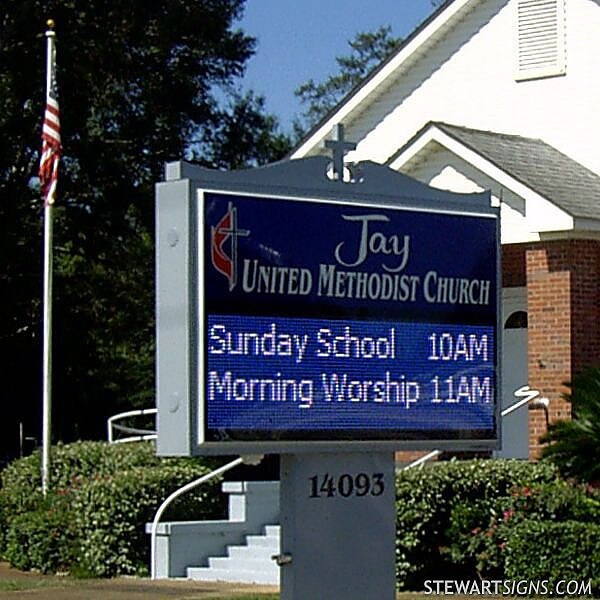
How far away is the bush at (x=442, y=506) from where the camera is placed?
17031 mm

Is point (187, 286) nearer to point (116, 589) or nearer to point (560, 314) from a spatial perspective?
point (116, 589)

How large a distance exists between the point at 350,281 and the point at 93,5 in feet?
94.9

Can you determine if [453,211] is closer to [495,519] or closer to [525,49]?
[495,519]

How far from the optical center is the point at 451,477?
57.3 feet

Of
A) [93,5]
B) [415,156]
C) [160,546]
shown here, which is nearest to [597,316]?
[415,156]

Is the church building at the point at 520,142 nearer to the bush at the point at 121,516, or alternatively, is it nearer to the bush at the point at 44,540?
the bush at the point at 121,516

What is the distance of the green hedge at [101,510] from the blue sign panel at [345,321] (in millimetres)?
9230

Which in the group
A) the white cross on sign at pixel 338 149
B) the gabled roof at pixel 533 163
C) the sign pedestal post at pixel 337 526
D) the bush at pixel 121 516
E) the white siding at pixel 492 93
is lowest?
the bush at pixel 121 516

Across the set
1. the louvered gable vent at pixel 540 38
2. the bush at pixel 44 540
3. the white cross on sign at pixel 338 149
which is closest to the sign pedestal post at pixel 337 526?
the white cross on sign at pixel 338 149

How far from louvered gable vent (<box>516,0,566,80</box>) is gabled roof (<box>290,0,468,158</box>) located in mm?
899

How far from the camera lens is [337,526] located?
35.0ft

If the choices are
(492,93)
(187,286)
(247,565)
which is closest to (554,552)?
(247,565)

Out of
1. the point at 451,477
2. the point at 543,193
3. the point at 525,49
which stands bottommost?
the point at 451,477

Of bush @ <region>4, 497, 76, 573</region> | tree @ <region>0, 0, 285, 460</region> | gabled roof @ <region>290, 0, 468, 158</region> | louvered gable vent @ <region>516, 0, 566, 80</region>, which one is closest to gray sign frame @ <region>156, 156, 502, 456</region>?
bush @ <region>4, 497, 76, 573</region>
